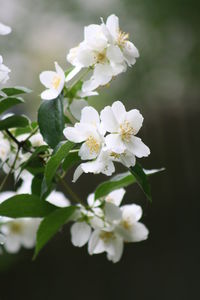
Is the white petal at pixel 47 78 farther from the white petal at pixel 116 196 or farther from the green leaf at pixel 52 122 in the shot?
the white petal at pixel 116 196

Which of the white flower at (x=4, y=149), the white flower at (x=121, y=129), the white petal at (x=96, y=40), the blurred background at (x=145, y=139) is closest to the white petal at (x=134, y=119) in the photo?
the white flower at (x=121, y=129)

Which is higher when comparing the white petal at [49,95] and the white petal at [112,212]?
the white petal at [49,95]

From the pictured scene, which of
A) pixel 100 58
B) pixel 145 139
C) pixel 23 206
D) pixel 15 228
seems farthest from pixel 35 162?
pixel 145 139

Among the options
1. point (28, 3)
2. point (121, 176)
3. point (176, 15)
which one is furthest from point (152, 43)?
point (121, 176)

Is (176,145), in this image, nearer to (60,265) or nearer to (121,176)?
(60,265)

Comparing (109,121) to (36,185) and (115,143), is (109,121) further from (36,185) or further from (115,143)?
(36,185)
